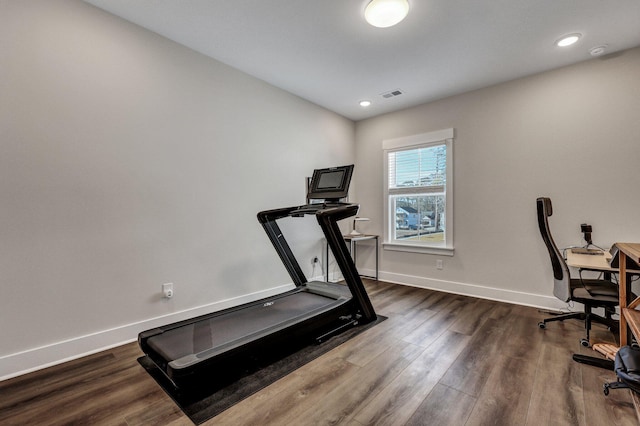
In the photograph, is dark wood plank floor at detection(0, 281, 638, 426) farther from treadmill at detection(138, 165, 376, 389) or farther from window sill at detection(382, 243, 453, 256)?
window sill at detection(382, 243, 453, 256)

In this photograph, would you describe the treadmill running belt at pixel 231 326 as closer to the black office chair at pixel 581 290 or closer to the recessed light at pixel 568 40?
the black office chair at pixel 581 290

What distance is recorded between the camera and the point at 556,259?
8.11ft

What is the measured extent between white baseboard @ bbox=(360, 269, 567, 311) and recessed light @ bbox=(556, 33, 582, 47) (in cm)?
258

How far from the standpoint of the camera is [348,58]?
296 cm

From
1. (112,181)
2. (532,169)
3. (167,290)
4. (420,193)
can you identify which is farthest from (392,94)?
(167,290)

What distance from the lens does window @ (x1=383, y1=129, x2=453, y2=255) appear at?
3.93m

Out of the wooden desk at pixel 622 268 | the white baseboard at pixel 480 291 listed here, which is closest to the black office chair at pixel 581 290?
the wooden desk at pixel 622 268

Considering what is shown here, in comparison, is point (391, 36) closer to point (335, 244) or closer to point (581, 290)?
point (335, 244)

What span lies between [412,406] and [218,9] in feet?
10.1

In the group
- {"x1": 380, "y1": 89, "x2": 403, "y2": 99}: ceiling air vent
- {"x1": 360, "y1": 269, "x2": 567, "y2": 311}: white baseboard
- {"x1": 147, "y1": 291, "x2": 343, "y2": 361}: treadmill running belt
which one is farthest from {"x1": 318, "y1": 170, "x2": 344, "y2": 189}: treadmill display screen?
{"x1": 360, "y1": 269, "x2": 567, "y2": 311}: white baseboard

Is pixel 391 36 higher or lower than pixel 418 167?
higher

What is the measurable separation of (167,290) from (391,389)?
2101 mm

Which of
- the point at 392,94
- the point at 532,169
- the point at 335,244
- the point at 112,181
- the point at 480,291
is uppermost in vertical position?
the point at 392,94

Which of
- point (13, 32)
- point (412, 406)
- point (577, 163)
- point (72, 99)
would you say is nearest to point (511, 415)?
point (412, 406)
